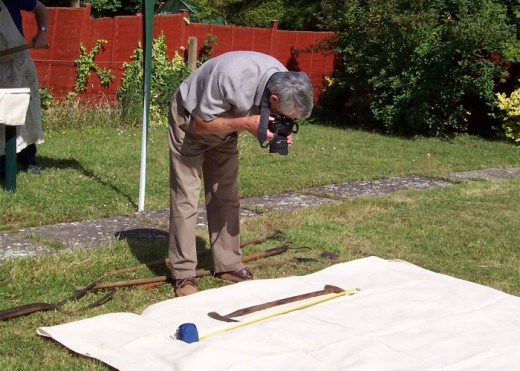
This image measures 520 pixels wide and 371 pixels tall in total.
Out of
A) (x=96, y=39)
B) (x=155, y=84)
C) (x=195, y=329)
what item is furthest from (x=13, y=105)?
(x=96, y=39)

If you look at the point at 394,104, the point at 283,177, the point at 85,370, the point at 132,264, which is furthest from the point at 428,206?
the point at 394,104

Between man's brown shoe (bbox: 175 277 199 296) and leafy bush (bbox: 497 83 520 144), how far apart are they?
1012 centimetres

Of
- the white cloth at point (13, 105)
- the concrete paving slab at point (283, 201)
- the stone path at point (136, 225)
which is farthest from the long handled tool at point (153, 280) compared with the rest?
the white cloth at point (13, 105)

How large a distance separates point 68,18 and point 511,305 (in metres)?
10.1

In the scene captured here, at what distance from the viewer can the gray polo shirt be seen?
466 cm

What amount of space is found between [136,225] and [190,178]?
1.63 m

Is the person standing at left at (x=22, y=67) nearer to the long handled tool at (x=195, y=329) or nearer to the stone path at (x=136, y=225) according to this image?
the stone path at (x=136, y=225)

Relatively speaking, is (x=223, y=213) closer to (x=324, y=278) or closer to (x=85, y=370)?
(x=324, y=278)

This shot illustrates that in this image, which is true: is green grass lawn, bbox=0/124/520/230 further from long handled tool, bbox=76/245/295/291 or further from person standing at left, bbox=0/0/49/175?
long handled tool, bbox=76/245/295/291

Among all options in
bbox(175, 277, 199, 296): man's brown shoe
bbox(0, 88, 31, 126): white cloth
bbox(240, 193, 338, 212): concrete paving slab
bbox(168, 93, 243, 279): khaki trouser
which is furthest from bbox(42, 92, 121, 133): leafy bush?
bbox(175, 277, 199, 296): man's brown shoe

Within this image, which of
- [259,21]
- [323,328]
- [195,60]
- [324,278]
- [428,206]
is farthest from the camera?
[259,21]

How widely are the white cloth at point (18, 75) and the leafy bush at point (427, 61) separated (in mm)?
7359

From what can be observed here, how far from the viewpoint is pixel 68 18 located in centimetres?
1338

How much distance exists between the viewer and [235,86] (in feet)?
15.2
